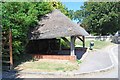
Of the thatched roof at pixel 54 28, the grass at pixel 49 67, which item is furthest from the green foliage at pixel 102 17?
the grass at pixel 49 67

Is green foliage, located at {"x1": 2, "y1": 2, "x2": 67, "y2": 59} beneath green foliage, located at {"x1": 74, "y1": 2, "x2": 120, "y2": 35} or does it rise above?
beneath

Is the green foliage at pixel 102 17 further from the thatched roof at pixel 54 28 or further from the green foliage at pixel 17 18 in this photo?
the green foliage at pixel 17 18

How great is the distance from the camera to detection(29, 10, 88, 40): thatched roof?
57.3ft

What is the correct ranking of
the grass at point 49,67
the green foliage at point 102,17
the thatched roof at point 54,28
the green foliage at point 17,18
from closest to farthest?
1. the green foliage at point 17,18
2. the grass at point 49,67
3. the thatched roof at point 54,28
4. the green foliage at point 102,17

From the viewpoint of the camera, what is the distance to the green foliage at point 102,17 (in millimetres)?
42125

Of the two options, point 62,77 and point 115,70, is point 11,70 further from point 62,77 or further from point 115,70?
point 115,70

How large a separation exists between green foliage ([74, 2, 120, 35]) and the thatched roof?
23941 millimetres

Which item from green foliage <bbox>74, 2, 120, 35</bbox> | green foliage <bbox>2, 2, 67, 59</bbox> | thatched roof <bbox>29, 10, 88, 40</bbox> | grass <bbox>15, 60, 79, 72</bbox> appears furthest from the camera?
green foliage <bbox>74, 2, 120, 35</bbox>

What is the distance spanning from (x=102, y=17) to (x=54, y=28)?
26.7 m

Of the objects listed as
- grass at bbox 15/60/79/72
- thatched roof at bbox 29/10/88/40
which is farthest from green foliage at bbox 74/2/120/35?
grass at bbox 15/60/79/72

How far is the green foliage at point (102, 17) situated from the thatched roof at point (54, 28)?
2394 centimetres

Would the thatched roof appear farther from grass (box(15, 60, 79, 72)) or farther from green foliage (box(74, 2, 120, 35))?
green foliage (box(74, 2, 120, 35))

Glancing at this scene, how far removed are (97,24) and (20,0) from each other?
3139 cm

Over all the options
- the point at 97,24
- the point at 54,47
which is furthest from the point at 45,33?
the point at 97,24
